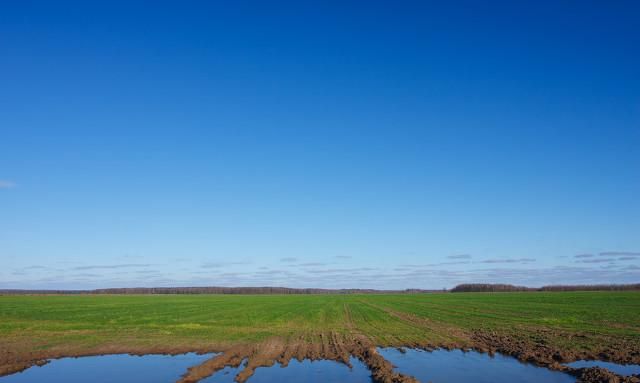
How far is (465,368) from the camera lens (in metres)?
20.5

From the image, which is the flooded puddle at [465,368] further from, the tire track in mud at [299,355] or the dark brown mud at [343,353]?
the tire track in mud at [299,355]

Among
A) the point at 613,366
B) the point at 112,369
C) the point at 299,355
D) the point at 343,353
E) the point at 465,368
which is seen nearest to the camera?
the point at 613,366

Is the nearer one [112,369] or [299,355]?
[112,369]

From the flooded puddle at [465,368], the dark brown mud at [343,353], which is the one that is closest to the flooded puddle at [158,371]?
the dark brown mud at [343,353]

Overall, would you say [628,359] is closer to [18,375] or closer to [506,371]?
[506,371]

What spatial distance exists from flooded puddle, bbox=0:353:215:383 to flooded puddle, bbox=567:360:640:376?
649 inches

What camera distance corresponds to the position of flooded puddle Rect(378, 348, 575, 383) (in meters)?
18.3

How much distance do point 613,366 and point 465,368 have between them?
20.1ft

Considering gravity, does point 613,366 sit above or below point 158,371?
below

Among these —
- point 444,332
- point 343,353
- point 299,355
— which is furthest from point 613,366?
point 299,355

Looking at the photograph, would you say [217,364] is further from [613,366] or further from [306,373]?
[613,366]

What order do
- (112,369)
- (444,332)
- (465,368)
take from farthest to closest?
1. (444,332)
2. (112,369)
3. (465,368)

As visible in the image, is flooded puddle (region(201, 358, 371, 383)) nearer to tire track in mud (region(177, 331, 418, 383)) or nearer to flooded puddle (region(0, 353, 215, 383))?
tire track in mud (region(177, 331, 418, 383))

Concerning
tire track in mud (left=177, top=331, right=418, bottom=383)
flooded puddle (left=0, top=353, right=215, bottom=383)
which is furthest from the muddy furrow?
flooded puddle (left=0, top=353, right=215, bottom=383)
